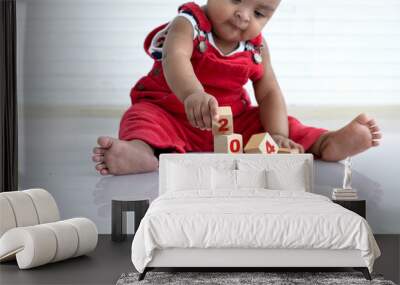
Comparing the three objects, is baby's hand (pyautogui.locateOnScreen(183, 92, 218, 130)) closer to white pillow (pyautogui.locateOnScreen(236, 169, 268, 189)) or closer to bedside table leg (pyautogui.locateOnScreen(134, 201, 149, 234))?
white pillow (pyautogui.locateOnScreen(236, 169, 268, 189))

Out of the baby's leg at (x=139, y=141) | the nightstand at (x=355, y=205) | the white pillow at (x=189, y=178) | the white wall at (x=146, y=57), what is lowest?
the nightstand at (x=355, y=205)

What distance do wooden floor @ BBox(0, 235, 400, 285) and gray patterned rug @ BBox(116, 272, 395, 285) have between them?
0.13 metres

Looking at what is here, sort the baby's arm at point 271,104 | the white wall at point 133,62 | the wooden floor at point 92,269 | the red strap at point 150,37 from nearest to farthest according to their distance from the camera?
the wooden floor at point 92,269 < the baby's arm at point 271,104 < the red strap at point 150,37 < the white wall at point 133,62

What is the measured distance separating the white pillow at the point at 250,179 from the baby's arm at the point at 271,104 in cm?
68

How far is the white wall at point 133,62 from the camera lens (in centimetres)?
532

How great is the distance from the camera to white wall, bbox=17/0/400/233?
5.32m

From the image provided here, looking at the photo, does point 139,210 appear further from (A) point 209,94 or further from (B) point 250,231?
(B) point 250,231

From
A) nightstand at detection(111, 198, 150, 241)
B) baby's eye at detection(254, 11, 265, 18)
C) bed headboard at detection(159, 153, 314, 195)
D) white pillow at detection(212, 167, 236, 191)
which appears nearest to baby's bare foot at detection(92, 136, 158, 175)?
bed headboard at detection(159, 153, 314, 195)

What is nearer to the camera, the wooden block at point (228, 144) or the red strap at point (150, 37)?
the wooden block at point (228, 144)

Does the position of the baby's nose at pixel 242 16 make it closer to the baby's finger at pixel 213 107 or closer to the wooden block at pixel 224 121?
the wooden block at pixel 224 121

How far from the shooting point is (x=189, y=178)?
416 cm

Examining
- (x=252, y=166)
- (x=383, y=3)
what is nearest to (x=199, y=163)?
(x=252, y=166)

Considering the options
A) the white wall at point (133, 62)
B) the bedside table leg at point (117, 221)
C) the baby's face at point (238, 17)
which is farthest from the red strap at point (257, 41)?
the bedside table leg at point (117, 221)

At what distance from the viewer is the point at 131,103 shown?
5.28 metres
